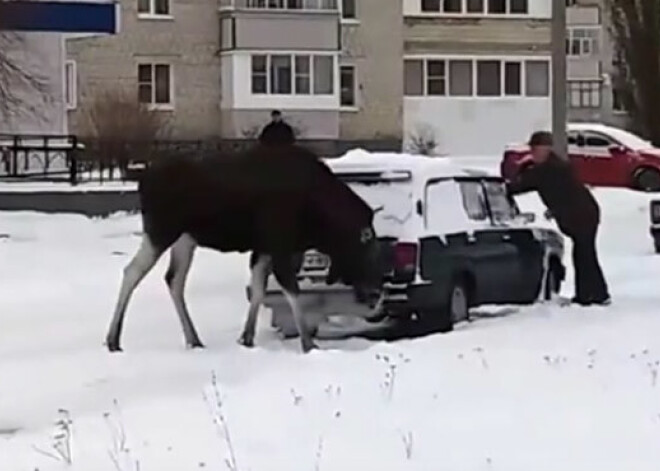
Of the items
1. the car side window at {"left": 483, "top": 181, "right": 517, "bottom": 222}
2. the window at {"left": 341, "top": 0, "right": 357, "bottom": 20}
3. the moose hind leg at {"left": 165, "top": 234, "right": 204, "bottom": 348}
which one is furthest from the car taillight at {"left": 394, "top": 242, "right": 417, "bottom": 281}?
the window at {"left": 341, "top": 0, "right": 357, "bottom": 20}

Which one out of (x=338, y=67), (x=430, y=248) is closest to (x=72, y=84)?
(x=338, y=67)

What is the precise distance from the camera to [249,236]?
15078 millimetres

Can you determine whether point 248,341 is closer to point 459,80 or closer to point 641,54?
point 641,54

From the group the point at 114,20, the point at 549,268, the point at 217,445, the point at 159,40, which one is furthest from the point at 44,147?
the point at 217,445

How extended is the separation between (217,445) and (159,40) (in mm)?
49758


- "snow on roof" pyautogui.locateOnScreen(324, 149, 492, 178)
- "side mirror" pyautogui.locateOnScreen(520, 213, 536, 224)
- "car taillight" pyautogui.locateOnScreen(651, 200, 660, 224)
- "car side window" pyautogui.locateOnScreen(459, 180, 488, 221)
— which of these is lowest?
"car taillight" pyautogui.locateOnScreen(651, 200, 660, 224)

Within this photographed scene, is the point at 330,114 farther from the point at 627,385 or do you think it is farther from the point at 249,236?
the point at 627,385

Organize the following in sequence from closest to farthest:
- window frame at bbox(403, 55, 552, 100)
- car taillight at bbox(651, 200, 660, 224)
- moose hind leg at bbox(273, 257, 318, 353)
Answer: moose hind leg at bbox(273, 257, 318, 353), car taillight at bbox(651, 200, 660, 224), window frame at bbox(403, 55, 552, 100)

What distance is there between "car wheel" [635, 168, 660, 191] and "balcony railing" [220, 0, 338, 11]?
61.5 ft

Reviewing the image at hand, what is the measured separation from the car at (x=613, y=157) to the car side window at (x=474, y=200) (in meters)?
24.1

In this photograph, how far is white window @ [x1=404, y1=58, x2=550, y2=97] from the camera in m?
64.5

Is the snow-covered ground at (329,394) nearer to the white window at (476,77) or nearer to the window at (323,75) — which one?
the window at (323,75)

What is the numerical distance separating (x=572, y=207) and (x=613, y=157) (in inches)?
992

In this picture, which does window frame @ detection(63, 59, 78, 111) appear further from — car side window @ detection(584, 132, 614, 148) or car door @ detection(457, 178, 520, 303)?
car door @ detection(457, 178, 520, 303)
